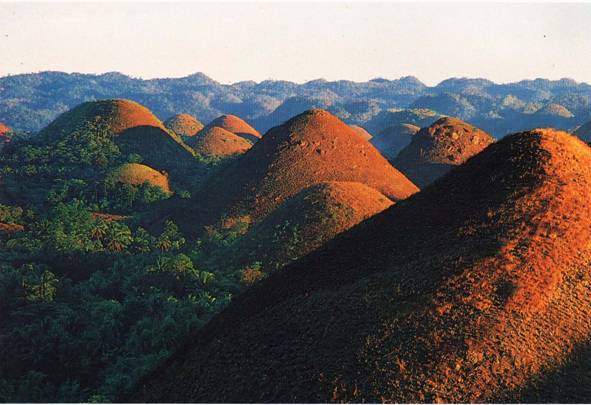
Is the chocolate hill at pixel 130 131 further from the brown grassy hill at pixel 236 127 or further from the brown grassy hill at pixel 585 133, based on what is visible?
the brown grassy hill at pixel 585 133

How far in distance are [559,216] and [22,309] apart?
2693cm

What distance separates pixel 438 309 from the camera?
1794cm

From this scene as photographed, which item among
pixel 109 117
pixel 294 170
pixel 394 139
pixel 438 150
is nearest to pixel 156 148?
pixel 109 117

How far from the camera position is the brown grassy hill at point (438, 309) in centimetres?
1639

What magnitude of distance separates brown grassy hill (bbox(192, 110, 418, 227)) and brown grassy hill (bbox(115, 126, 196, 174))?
2201 centimetres

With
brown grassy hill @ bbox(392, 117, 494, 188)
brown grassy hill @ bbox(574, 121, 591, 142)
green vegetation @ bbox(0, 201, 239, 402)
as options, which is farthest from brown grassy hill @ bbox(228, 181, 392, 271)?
brown grassy hill @ bbox(574, 121, 591, 142)

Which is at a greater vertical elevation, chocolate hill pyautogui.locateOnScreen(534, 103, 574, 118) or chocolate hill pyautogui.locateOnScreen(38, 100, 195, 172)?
chocolate hill pyautogui.locateOnScreen(38, 100, 195, 172)

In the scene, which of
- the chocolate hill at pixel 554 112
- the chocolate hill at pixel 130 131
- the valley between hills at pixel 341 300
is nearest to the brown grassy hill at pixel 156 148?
the chocolate hill at pixel 130 131

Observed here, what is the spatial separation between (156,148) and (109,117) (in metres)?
10.7

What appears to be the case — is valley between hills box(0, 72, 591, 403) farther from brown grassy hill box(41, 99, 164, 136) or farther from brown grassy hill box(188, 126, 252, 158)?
brown grassy hill box(188, 126, 252, 158)

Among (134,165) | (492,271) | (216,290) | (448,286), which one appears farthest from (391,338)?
(134,165)

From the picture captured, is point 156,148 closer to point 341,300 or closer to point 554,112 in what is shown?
point 341,300

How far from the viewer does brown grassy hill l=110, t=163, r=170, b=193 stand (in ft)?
229

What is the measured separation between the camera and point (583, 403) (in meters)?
15.8
